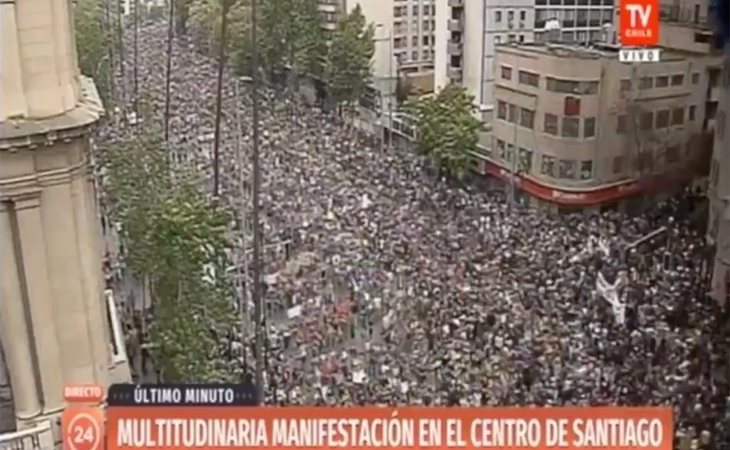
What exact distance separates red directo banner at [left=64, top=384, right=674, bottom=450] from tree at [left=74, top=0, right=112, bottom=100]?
2.49ft

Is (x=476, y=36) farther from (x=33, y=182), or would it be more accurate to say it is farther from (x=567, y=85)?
(x=33, y=182)

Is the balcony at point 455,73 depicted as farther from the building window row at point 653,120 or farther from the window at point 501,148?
the building window row at point 653,120

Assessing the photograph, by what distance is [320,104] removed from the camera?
9.53 feet

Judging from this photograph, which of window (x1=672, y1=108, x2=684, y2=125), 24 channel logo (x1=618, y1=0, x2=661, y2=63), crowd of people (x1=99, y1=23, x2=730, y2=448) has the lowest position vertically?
crowd of people (x1=99, y1=23, x2=730, y2=448)

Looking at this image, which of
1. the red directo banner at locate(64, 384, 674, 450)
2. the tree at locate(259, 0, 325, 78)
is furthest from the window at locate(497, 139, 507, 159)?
the red directo banner at locate(64, 384, 674, 450)

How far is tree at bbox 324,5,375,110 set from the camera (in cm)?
285

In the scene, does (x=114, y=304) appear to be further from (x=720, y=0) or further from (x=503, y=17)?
Answer: (x=720, y=0)

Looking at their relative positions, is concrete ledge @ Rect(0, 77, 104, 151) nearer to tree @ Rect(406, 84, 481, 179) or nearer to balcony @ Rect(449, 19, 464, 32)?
tree @ Rect(406, 84, 481, 179)

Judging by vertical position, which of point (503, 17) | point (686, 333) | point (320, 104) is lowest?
point (686, 333)

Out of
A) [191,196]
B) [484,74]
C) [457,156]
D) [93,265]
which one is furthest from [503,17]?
[93,265]

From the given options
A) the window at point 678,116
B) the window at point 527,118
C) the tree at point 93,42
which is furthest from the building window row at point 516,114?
the tree at point 93,42

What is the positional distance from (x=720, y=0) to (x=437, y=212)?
793mm

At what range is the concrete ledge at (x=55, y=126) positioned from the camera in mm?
2681

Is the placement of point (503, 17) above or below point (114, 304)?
above
